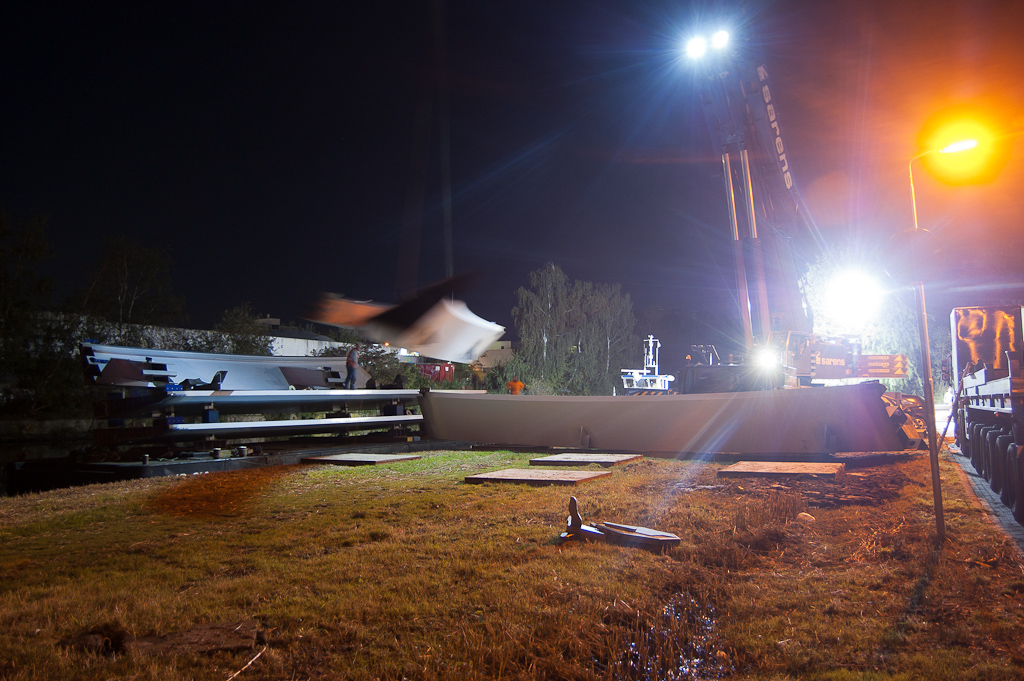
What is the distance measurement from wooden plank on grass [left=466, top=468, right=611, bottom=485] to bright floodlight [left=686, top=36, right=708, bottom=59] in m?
8.76

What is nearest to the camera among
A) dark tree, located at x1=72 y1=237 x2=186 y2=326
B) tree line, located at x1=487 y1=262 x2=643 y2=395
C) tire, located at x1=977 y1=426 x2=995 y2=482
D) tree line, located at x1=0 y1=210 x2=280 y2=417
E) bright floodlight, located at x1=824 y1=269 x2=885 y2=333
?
tire, located at x1=977 y1=426 x2=995 y2=482

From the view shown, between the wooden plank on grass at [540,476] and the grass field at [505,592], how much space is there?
3.13 ft

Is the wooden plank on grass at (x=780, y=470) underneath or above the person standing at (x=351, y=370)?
underneath

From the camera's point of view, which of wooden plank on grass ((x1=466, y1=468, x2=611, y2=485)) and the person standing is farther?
the person standing

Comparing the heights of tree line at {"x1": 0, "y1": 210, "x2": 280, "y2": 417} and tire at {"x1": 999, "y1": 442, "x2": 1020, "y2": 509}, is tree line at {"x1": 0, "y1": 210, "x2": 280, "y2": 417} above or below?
above

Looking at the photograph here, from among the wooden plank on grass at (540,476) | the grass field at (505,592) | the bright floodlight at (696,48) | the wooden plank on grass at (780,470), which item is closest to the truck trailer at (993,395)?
the grass field at (505,592)

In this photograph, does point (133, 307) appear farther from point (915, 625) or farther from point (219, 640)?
point (915, 625)

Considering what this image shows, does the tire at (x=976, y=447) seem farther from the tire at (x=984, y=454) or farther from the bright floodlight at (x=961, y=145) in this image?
the bright floodlight at (x=961, y=145)

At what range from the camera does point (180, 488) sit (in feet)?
22.4

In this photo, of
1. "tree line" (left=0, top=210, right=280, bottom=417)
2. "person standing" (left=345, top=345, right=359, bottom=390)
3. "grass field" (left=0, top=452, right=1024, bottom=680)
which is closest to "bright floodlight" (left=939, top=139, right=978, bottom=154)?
"grass field" (left=0, top=452, right=1024, bottom=680)

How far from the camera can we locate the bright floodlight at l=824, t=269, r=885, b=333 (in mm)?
25609

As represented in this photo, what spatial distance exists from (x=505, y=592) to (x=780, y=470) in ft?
17.2

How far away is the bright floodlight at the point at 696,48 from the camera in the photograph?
11496 mm

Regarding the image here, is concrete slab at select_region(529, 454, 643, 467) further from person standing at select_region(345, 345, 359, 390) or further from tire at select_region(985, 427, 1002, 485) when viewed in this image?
person standing at select_region(345, 345, 359, 390)
